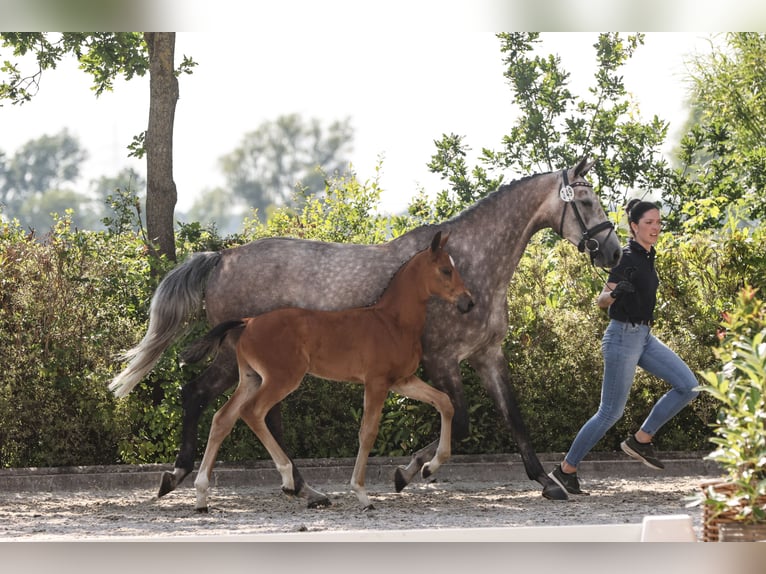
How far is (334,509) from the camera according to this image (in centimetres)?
828

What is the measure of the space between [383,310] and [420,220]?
557 cm

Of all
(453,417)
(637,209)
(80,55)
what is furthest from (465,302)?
(80,55)

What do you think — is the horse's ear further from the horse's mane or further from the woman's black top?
the woman's black top

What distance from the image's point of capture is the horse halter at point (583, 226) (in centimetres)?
865

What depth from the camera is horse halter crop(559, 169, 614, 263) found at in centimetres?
865

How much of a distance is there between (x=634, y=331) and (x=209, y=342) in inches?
111

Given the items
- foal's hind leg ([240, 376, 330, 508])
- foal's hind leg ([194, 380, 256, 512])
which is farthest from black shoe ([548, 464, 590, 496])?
foal's hind leg ([194, 380, 256, 512])

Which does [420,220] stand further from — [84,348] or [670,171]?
[670,171]

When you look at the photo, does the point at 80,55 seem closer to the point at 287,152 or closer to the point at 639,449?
the point at 639,449

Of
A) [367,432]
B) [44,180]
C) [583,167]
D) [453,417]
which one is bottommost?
[367,432]

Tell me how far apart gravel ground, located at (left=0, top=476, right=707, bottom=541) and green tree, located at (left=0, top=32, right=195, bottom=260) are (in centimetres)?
250

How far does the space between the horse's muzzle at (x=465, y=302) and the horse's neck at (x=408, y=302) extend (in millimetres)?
250

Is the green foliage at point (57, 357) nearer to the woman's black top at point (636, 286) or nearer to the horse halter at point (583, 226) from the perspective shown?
the horse halter at point (583, 226)

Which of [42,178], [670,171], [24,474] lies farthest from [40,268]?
[42,178]
